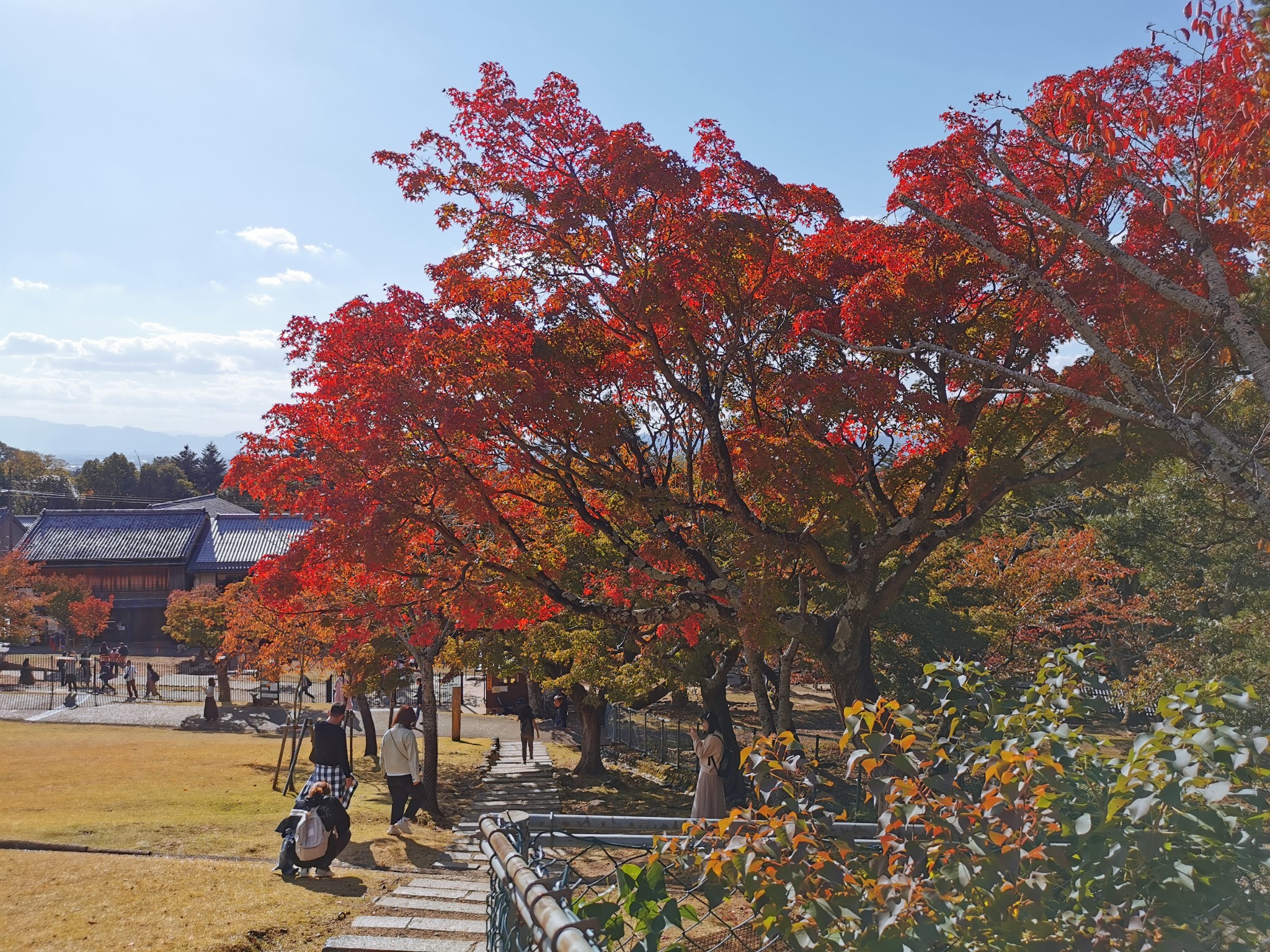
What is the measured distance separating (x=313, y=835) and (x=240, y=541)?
38812 mm

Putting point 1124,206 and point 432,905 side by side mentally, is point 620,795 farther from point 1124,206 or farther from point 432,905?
point 1124,206

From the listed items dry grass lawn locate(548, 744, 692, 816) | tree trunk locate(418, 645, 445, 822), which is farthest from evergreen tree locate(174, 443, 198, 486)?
tree trunk locate(418, 645, 445, 822)

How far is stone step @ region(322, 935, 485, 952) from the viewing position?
519cm

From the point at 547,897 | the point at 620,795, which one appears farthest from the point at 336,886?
the point at 620,795

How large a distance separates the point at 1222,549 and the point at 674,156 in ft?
47.1

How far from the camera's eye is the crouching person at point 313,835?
7.41 metres

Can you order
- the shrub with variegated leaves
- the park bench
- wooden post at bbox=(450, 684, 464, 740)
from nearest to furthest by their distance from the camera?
1. the shrub with variegated leaves
2. wooden post at bbox=(450, 684, 464, 740)
3. the park bench

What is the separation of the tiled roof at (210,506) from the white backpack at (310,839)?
40.4 m

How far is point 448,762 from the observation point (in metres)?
17.5

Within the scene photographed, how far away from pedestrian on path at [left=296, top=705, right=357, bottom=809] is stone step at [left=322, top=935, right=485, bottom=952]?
324 cm

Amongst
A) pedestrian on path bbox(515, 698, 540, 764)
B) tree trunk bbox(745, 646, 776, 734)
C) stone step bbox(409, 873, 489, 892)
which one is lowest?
pedestrian on path bbox(515, 698, 540, 764)

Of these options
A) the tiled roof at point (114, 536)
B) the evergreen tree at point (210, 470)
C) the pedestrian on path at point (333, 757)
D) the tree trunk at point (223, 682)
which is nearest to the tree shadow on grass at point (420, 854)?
the pedestrian on path at point (333, 757)

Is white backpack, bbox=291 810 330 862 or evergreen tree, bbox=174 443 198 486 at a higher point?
evergreen tree, bbox=174 443 198 486

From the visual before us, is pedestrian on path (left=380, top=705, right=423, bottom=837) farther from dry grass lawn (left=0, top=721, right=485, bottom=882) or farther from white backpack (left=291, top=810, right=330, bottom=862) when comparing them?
white backpack (left=291, top=810, right=330, bottom=862)
